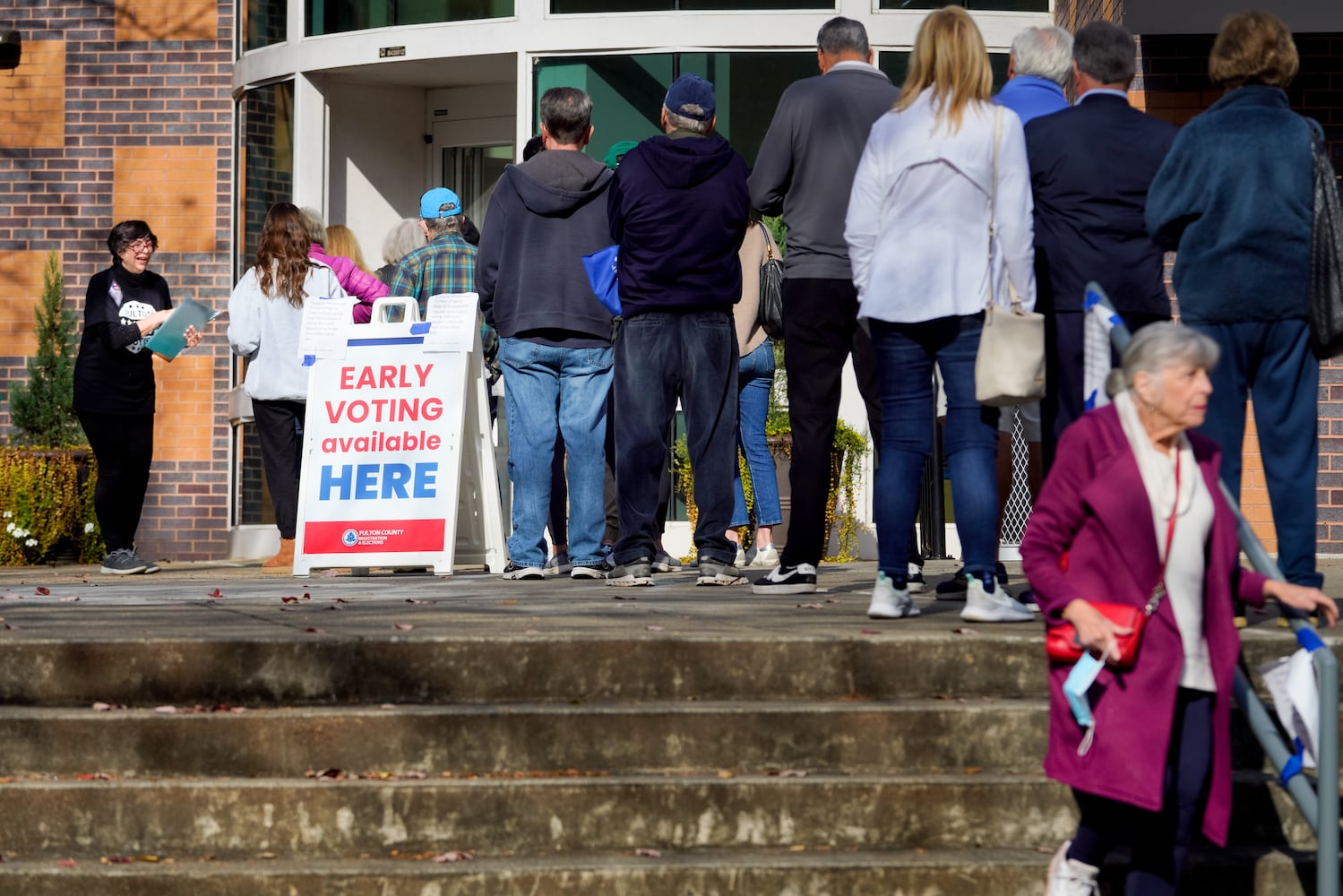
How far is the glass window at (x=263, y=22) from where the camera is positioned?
1305 centimetres

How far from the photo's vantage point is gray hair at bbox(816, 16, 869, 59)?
6.75m

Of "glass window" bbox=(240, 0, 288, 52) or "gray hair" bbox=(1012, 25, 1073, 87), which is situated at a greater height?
"glass window" bbox=(240, 0, 288, 52)

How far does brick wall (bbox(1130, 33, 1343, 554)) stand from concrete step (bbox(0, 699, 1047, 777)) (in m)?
5.77

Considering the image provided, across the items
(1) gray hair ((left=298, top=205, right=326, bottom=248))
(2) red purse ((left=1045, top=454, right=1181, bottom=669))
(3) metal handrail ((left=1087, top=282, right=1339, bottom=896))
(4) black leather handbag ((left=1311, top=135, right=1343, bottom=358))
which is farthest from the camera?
(1) gray hair ((left=298, top=205, right=326, bottom=248))

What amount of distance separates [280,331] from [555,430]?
6.52ft

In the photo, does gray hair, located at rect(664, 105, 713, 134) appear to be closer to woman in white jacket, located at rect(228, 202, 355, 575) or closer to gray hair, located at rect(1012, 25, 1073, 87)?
gray hair, located at rect(1012, 25, 1073, 87)

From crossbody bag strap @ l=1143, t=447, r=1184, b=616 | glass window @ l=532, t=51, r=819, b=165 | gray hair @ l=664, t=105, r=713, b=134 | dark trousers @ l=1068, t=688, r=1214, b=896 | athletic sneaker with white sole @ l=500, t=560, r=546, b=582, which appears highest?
glass window @ l=532, t=51, r=819, b=165

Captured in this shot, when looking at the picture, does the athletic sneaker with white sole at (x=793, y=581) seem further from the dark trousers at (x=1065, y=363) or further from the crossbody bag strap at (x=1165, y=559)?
the crossbody bag strap at (x=1165, y=559)

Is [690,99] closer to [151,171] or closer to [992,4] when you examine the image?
[992,4]

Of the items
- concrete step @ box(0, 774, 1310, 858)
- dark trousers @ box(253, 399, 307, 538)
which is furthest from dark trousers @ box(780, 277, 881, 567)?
dark trousers @ box(253, 399, 307, 538)

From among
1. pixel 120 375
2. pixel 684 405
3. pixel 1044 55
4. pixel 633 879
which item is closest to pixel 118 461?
pixel 120 375

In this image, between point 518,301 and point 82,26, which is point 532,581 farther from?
point 82,26

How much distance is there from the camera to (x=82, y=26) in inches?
541

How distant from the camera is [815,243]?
6.53m
